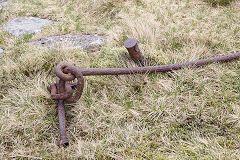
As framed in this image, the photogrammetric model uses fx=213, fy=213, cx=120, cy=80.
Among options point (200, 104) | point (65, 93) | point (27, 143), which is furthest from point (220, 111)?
point (27, 143)

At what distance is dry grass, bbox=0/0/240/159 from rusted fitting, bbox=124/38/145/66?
0.15 meters

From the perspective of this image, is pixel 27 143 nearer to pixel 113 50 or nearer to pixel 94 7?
pixel 113 50

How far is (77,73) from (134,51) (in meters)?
0.94

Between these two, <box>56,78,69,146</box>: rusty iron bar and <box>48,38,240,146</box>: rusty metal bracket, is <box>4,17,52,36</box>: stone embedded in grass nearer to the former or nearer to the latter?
<box>48,38,240,146</box>: rusty metal bracket

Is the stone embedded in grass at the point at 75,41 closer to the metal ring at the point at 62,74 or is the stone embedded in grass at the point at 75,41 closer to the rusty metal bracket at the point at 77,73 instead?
the rusty metal bracket at the point at 77,73

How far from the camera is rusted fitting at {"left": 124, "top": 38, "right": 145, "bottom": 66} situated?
273cm

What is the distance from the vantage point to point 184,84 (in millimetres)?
2602

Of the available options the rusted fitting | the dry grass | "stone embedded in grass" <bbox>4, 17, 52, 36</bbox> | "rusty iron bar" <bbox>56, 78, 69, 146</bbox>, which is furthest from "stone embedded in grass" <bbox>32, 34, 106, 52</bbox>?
"rusty iron bar" <bbox>56, 78, 69, 146</bbox>

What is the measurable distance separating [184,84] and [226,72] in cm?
58

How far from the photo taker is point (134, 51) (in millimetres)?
2781

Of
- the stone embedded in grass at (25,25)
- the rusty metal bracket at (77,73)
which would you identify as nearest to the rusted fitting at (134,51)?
the rusty metal bracket at (77,73)

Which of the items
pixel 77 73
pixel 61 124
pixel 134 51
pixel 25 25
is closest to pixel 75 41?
pixel 134 51

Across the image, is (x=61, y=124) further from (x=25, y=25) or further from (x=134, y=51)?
(x=25, y=25)

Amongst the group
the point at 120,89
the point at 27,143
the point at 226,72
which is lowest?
the point at 27,143
